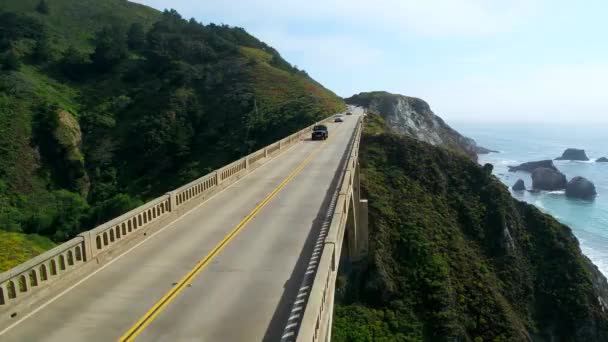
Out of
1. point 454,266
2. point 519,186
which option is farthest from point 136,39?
point 519,186

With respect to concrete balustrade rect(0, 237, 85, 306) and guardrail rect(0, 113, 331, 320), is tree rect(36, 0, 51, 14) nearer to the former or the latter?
guardrail rect(0, 113, 331, 320)

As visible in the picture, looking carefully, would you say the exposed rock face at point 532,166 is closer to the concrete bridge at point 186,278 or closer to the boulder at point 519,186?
the boulder at point 519,186

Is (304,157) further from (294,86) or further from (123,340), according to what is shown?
(294,86)

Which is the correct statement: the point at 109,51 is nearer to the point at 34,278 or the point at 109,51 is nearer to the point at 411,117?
the point at 411,117

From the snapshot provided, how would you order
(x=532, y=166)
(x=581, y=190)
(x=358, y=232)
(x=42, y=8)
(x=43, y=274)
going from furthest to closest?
(x=532, y=166), (x=42, y=8), (x=581, y=190), (x=358, y=232), (x=43, y=274)

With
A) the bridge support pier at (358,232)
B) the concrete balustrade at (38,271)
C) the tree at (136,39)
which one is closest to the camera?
the concrete balustrade at (38,271)

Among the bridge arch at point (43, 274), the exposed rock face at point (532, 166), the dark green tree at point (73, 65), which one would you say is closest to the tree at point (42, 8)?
the dark green tree at point (73, 65)

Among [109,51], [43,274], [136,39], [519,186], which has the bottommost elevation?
[519,186]
